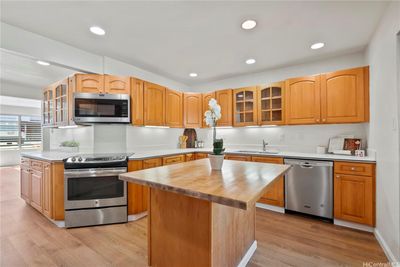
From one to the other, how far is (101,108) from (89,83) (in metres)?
0.48

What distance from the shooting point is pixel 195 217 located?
51.1 inches

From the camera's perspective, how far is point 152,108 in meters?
3.34

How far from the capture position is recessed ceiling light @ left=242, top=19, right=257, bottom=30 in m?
2.06

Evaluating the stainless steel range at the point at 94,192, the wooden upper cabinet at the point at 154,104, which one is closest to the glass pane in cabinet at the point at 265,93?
the wooden upper cabinet at the point at 154,104

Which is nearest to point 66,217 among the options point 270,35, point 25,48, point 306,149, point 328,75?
point 25,48

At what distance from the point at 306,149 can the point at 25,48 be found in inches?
178

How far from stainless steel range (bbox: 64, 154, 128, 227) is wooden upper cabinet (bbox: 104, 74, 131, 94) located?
1148mm

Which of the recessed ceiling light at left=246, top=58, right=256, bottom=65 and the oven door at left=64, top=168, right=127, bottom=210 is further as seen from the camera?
the recessed ceiling light at left=246, top=58, right=256, bottom=65

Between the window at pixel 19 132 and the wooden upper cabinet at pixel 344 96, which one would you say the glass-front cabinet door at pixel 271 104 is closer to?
the wooden upper cabinet at pixel 344 96

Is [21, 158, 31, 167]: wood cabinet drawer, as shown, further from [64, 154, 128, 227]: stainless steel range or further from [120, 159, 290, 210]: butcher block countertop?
[120, 159, 290, 210]: butcher block countertop

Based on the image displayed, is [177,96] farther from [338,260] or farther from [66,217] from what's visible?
[338,260]

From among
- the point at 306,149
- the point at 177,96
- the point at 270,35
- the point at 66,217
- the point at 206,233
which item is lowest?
the point at 66,217

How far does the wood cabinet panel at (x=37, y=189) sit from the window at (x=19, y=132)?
6.15m

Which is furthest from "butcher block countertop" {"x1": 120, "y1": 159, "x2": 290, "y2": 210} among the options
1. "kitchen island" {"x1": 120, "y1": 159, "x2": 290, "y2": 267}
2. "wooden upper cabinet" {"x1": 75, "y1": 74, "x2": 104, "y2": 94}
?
"wooden upper cabinet" {"x1": 75, "y1": 74, "x2": 104, "y2": 94}
